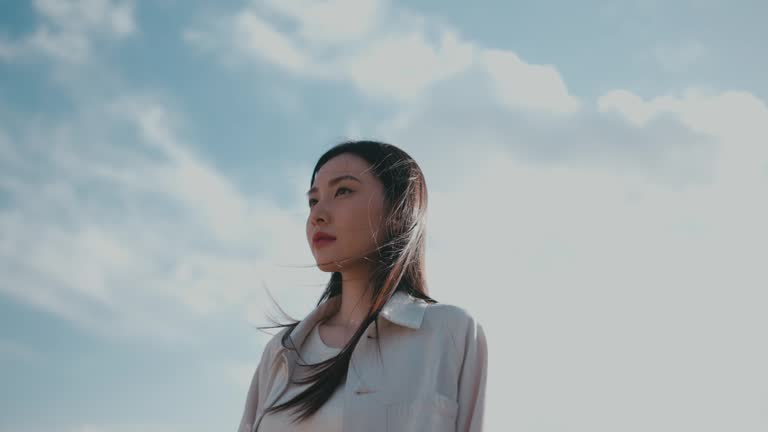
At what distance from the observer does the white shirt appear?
12.8 ft

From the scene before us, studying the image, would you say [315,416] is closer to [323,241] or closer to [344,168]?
[323,241]

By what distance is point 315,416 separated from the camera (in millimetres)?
3996

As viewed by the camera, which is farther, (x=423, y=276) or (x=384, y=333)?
(x=423, y=276)

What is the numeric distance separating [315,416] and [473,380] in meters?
0.85

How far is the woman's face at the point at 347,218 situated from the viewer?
178 inches

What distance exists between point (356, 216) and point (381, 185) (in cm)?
31

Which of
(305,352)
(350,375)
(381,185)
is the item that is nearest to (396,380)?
(350,375)

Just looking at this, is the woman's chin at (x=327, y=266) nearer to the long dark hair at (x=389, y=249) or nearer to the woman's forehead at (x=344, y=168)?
the long dark hair at (x=389, y=249)

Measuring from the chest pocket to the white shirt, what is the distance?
28 cm

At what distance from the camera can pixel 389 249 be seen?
4.59m

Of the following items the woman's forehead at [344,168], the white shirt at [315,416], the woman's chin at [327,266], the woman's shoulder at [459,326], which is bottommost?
the white shirt at [315,416]

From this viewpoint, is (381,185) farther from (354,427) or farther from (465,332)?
(354,427)

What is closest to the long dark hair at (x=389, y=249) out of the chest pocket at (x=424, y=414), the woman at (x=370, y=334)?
the woman at (x=370, y=334)

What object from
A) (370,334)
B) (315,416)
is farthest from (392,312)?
(315,416)
